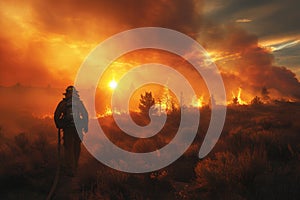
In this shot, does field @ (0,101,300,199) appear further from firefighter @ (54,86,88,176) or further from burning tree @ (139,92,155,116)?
burning tree @ (139,92,155,116)

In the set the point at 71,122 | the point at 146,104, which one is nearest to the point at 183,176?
the point at 71,122

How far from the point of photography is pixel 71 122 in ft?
29.1

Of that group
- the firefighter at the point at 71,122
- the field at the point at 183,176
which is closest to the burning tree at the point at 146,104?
the field at the point at 183,176

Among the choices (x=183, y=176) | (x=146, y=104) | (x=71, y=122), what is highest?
(x=146, y=104)

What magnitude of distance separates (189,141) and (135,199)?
24.5ft

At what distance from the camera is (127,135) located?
711 inches

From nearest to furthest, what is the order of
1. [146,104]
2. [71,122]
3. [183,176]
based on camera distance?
[71,122], [183,176], [146,104]

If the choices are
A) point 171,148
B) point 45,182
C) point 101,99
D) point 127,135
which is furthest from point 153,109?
point 101,99

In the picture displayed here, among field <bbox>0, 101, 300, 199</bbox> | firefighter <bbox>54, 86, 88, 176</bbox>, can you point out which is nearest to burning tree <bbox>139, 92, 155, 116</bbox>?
field <bbox>0, 101, 300, 199</bbox>

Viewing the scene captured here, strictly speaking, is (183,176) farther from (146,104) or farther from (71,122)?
(146,104)

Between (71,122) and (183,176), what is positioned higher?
(71,122)

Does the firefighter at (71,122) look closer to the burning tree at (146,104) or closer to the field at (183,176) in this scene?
the field at (183,176)

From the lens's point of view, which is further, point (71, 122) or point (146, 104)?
point (146, 104)

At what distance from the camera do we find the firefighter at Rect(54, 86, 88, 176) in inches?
348
